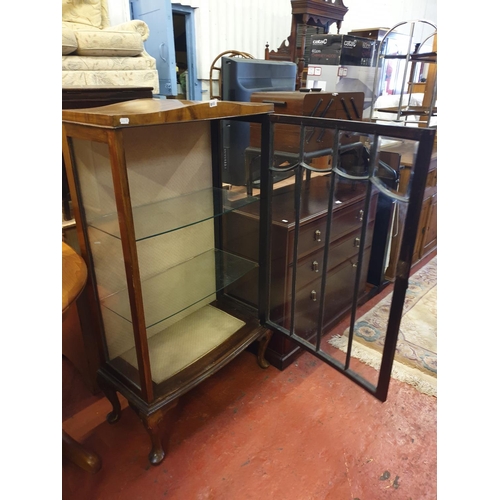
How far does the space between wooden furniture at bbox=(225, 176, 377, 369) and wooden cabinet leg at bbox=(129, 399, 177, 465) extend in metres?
0.60

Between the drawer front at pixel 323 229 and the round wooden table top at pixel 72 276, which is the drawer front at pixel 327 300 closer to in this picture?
the drawer front at pixel 323 229

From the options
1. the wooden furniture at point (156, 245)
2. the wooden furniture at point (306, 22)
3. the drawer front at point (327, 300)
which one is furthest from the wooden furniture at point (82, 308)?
the wooden furniture at point (306, 22)

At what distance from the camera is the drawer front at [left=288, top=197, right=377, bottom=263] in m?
1.52

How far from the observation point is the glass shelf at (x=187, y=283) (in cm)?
137

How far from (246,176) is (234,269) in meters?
0.40

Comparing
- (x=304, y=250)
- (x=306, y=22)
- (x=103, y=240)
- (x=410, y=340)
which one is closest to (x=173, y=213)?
(x=103, y=240)

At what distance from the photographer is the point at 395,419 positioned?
1.44 metres

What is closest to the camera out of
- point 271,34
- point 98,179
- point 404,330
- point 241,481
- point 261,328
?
point 98,179

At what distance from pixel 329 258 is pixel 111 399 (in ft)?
3.60

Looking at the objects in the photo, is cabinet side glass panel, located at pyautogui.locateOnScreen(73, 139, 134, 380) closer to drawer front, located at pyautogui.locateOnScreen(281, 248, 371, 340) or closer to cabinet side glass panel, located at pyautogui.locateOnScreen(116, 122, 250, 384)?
cabinet side glass panel, located at pyautogui.locateOnScreen(116, 122, 250, 384)

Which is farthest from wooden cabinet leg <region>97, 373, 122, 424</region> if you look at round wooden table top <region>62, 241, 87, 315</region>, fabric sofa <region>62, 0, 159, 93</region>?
fabric sofa <region>62, 0, 159, 93</region>
